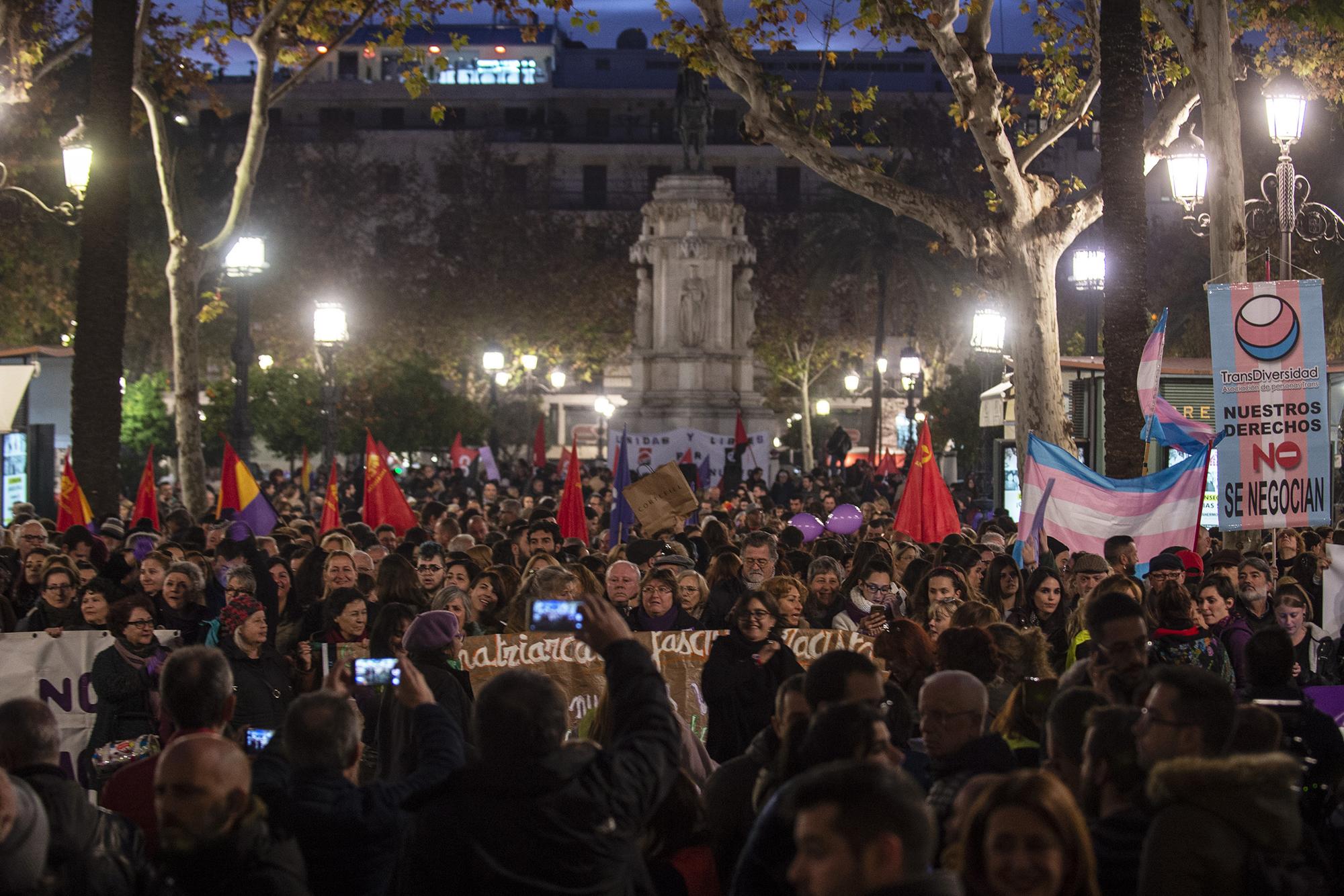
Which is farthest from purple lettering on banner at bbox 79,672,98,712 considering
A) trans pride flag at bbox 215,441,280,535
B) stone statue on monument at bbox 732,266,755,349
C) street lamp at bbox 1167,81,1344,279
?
stone statue on monument at bbox 732,266,755,349

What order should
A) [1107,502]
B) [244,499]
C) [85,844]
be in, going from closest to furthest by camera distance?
[85,844]
[1107,502]
[244,499]

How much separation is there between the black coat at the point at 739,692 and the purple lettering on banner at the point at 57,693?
3570 mm

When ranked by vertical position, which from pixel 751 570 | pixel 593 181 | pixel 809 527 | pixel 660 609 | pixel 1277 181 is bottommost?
pixel 660 609

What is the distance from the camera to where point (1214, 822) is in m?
3.85

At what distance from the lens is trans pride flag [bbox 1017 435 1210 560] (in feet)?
39.8

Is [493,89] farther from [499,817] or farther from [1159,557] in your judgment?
[499,817]

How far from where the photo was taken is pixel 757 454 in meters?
29.2

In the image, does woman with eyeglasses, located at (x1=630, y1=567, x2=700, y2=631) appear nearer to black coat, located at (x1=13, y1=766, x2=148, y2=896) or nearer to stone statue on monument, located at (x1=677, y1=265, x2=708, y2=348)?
black coat, located at (x1=13, y1=766, x2=148, y2=896)

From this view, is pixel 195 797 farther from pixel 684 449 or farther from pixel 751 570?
pixel 684 449

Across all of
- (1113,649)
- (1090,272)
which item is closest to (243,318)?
(1090,272)

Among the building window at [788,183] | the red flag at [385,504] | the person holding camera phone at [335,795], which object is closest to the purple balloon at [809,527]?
the red flag at [385,504]

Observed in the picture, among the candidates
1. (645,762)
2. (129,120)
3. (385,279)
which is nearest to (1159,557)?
(645,762)

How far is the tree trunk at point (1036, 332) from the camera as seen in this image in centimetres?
1734

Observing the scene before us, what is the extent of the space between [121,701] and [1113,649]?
438 cm
